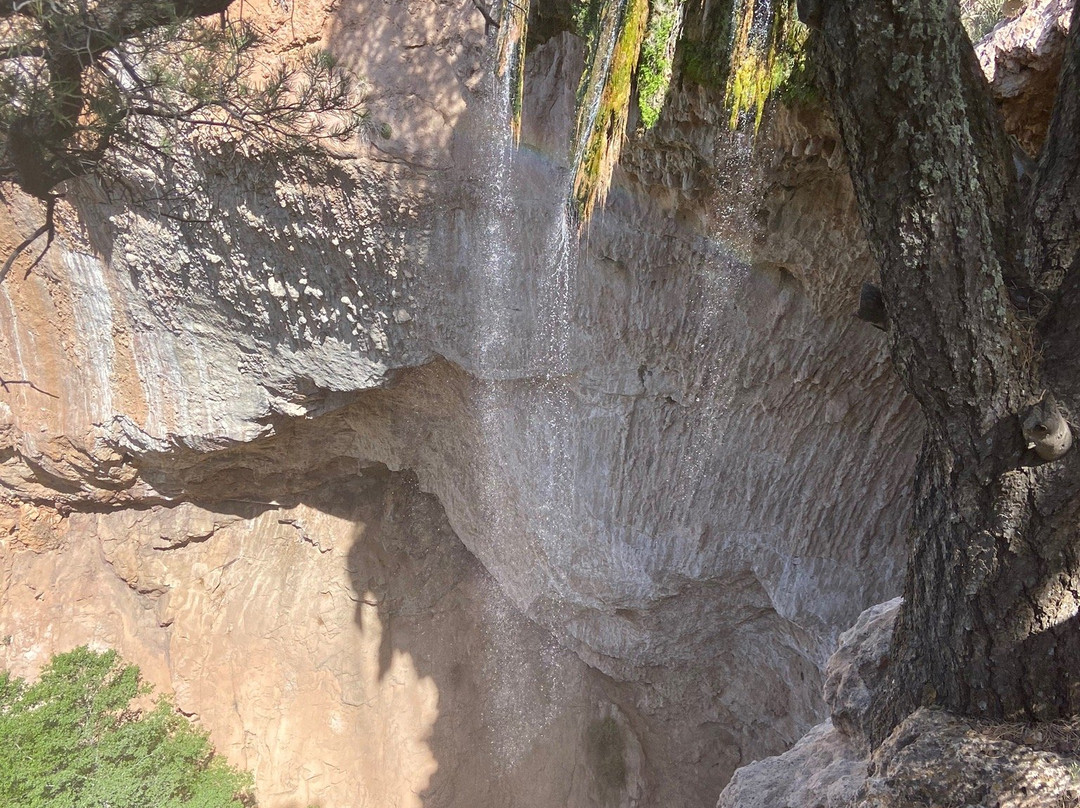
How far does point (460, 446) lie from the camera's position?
5.93 m

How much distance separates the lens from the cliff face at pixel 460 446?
3734mm

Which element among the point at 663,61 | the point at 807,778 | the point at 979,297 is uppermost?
the point at 663,61

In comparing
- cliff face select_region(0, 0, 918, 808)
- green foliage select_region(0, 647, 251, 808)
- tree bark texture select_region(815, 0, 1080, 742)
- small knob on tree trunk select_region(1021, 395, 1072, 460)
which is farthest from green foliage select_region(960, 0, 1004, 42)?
green foliage select_region(0, 647, 251, 808)

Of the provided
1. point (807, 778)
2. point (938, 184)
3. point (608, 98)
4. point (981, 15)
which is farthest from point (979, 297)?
point (981, 15)

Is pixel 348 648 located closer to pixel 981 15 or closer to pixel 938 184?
pixel 938 184

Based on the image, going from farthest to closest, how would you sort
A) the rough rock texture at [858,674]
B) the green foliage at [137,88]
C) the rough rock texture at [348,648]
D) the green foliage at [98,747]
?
the rough rock texture at [348,648] < the green foliage at [98,747] < the green foliage at [137,88] < the rough rock texture at [858,674]

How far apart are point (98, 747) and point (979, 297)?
6722 mm

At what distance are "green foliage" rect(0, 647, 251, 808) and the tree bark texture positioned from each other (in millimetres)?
6093

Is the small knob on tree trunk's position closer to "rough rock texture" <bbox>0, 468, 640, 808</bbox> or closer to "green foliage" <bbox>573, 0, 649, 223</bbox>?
"green foliage" <bbox>573, 0, 649, 223</bbox>

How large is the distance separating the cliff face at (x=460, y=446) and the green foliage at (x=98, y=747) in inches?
19.0

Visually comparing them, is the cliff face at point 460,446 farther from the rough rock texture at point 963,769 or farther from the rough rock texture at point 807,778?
the rough rock texture at point 963,769

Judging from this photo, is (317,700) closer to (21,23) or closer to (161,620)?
(161,620)

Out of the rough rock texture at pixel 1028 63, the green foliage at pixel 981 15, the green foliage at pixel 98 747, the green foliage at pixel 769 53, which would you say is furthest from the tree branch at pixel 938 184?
the green foliage at pixel 98 747

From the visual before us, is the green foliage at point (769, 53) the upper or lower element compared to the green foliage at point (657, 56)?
lower
